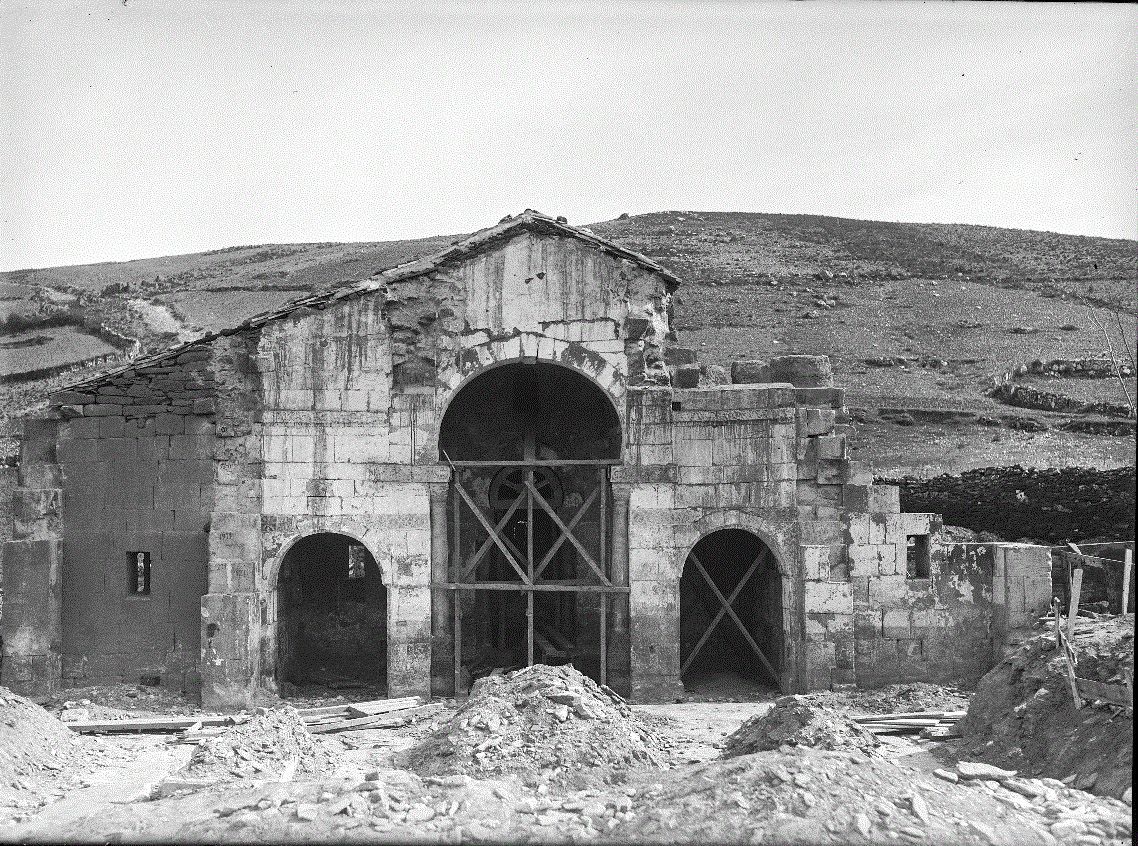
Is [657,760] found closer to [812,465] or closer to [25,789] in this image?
[812,465]

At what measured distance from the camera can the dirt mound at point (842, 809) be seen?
921cm

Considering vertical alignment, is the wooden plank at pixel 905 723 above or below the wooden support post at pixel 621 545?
below

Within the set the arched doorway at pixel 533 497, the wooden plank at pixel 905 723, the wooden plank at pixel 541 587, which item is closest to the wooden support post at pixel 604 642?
the wooden plank at pixel 541 587

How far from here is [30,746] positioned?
13.2 metres

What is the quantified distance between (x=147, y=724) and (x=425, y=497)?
198 inches

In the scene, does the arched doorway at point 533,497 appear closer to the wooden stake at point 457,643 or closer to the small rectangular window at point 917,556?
the wooden stake at point 457,643

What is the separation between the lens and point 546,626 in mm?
19547

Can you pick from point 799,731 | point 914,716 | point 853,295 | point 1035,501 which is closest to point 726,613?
point 914,716

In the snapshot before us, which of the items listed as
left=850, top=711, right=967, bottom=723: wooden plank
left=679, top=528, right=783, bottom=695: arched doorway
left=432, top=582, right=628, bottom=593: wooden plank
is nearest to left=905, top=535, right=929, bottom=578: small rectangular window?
left=679, top=528, right=783, bottom=695: arched doorway

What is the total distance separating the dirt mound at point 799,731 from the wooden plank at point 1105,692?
234cm

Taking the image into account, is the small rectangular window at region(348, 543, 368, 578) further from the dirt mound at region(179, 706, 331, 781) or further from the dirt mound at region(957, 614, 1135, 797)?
the dirt mound at region(957, 614, 1135, 797)

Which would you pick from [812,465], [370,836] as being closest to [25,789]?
[370,836]

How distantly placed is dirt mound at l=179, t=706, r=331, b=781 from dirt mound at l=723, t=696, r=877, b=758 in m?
Answer: 5.09

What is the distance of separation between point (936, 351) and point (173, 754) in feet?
145
